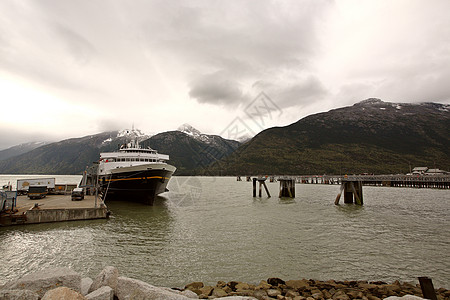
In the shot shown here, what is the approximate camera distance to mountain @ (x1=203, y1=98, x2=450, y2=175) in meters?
132

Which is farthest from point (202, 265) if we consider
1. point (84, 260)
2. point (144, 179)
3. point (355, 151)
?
point (355, 151)

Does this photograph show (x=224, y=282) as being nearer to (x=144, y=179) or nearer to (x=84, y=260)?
(x=84, y=260)

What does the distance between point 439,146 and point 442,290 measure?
196m

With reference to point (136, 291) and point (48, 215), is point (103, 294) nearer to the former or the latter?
point (136, 291)

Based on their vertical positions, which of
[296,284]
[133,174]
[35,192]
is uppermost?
[133,174]

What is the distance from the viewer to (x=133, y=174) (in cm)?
3027

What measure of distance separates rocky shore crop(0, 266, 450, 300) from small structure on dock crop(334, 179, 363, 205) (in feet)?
87.1

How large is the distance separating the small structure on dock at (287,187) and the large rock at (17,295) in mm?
40205

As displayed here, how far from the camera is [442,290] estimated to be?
8.07m

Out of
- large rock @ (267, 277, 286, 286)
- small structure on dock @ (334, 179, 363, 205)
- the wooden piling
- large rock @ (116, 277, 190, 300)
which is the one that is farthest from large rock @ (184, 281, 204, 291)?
small structure on dock @ (334, 179, 363, 205)

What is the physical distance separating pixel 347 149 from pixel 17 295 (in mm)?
170246

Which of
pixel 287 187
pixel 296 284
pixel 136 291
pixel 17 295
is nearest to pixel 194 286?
pixel 136 291

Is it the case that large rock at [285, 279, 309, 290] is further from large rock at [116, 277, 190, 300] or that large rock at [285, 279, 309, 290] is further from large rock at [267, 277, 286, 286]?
large rock at [116, 277, 190, 300]

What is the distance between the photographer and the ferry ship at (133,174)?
96.6ft
